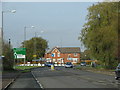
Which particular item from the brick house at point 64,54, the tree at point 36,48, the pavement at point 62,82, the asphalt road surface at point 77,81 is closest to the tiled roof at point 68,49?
the brick house at point 64,54

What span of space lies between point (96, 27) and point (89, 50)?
5.46 m

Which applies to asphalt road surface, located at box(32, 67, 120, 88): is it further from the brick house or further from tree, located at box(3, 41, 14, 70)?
the brick house

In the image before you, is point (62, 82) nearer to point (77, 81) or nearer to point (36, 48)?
point (77, 81)

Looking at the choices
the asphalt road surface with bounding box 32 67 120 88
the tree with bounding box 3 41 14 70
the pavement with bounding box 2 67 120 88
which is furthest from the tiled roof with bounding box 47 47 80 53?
the pavement with bounding box 2 67 120 88

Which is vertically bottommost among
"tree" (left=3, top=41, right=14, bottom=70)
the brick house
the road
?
A: the road

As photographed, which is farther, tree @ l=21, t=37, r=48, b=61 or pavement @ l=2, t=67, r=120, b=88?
tree @ l=21, t=37, r=48, b=61

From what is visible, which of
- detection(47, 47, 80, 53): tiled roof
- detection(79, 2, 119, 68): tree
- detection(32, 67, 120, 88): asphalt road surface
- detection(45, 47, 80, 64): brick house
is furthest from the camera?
detection(47, 47, 80, 53): tiled roof

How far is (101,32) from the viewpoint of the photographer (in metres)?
54.4

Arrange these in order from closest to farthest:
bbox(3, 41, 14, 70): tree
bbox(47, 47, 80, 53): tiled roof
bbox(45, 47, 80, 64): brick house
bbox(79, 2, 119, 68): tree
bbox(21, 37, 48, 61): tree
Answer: bbox(3, 41, 14, 70): tree < bbox(79, 2, 119, 68): tree < bbox(21, 37, 48, 61): tree < bbox(45, 47, 80, 64): brick house < bbox(47, 47, 80, 53): tiled roof

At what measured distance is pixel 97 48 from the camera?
5819 cm

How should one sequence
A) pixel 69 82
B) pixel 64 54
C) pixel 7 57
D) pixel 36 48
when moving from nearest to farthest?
pixel 69 82
pixel 7 57
pixel 36 48
pixel 64 54

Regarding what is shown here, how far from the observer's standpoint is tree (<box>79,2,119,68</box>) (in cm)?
5348

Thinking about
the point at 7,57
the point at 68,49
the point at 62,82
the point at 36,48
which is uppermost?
the point at 68,49

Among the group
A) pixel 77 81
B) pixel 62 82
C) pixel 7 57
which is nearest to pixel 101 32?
pixel 7 57
